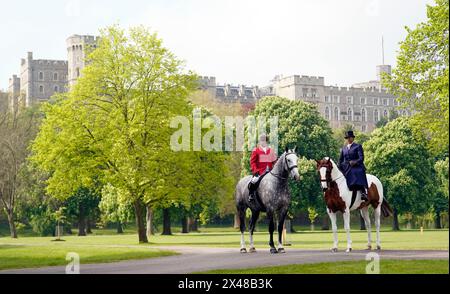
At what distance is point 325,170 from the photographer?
77.0 feet

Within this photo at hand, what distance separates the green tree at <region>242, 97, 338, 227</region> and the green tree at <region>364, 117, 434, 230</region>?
16.9ft

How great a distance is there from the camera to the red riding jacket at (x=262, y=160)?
25219 mm

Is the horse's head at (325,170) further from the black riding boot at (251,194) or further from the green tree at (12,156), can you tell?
the green tree at (12,156)

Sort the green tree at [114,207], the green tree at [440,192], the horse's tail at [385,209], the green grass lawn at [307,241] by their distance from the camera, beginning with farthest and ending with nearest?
the green tree at [440,192] < the green tree at [114,207] < the green grass lawn at [307,241] < the horse's tail at [385,209]

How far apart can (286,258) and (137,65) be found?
25905mm

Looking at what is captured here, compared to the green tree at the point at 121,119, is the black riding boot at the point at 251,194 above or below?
below

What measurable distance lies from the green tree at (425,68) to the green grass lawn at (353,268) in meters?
23.1

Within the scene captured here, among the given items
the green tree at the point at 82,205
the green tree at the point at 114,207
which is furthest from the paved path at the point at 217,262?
the green tree at the point at 82,205

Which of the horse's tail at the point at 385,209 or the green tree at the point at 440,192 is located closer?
the horse's tail at the point at 385,209

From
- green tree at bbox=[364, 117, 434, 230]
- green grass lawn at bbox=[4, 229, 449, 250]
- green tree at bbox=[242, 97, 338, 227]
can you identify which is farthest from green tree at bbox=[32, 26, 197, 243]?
Answer: green tree at bbox=[364, 117, 434, 230]

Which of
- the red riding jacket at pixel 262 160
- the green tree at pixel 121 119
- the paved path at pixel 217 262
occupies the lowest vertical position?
the paved path at pixel 217 262

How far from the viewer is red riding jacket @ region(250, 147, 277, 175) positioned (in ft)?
82.7

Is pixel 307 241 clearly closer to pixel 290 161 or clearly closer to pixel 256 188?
pixel 256 188
